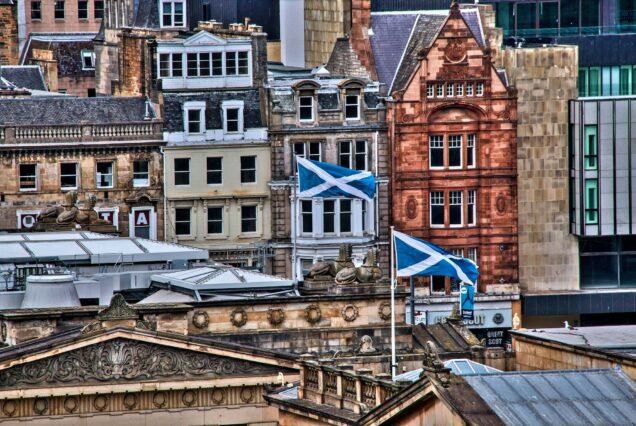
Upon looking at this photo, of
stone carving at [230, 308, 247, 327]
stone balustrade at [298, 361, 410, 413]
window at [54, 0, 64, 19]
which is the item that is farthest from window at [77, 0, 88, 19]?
stone balustrade at [298, 361, 410, 413]

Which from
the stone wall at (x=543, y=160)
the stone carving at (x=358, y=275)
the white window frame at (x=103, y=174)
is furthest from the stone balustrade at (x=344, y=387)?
the stone wall at (x=543, y=160)

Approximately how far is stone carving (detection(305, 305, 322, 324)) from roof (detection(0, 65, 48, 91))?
71.0 metres

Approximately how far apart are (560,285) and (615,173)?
6553mm

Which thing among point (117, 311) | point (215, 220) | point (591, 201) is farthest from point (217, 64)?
point (117, 311)

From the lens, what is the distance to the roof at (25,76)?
539ft

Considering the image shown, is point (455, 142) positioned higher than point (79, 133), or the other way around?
point (79, 133)

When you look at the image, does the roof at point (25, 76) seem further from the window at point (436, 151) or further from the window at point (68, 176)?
the window at point (436, 151)

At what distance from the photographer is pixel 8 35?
183750 mm

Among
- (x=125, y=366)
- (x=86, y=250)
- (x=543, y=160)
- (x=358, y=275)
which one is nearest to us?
(x=125, y=366)

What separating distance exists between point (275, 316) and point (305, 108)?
51544mm

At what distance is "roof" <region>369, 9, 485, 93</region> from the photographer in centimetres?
14725

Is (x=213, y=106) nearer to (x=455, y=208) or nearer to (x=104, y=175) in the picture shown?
(x=104, y=175)

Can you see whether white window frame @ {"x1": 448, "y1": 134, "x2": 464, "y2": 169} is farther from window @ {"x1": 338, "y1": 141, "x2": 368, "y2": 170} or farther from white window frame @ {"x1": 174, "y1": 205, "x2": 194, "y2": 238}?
white window frame @ {"x1": 174, "y1": 205, "x2": 194, "y2": 238}

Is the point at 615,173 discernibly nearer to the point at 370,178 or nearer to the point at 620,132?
the point at 620,132
